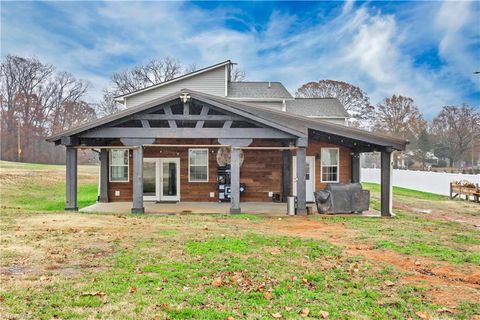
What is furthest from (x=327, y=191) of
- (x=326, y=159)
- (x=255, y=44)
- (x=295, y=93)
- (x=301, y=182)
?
(x=295, y=93)

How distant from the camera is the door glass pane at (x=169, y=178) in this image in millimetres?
14805

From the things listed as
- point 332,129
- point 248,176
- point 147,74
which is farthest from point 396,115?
point 332,129

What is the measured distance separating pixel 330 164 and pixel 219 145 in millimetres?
5831

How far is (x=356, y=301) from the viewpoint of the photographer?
3869 millimetres

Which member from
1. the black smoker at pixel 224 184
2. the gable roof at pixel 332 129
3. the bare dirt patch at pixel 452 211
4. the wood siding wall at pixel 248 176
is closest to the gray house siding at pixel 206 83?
the wood siding wall at pixel 248 176

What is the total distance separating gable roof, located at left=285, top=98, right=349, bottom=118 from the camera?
18.5 meters

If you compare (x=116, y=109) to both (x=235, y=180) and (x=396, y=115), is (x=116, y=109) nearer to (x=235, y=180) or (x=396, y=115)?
(x=235, y=180)

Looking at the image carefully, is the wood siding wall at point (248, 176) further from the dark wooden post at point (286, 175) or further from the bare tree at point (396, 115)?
the bare tree at point (396, 115)

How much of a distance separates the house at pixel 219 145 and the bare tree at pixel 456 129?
3633 centimetres

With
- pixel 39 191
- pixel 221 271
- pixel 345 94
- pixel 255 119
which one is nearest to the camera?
pixel 221 271

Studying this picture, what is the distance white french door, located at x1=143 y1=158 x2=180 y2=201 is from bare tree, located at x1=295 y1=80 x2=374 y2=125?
29.4m

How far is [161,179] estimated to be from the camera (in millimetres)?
14789

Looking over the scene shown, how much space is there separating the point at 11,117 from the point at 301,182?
139ft

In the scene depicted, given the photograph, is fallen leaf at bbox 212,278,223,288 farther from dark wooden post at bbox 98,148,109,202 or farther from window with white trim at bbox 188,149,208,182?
dark wooden post at bbox 98,148,109,202
